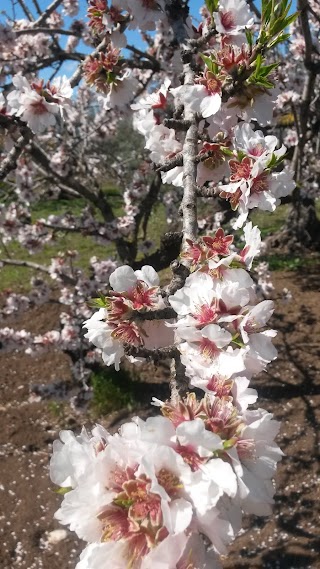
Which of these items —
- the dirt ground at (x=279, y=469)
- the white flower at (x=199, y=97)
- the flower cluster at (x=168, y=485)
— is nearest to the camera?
the flower cluster at (x=168, y=485)

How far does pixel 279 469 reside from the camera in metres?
3.53

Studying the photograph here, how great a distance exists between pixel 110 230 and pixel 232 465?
3.59 metres

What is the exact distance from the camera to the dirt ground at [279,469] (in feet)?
9.95

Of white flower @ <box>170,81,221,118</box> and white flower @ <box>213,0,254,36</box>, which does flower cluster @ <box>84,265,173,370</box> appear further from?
white flower @ <box>213,0,254,36</box>

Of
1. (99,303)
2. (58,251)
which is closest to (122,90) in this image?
(99,303)

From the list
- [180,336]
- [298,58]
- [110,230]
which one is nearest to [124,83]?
[180,336]

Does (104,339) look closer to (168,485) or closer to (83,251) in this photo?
(168,485)

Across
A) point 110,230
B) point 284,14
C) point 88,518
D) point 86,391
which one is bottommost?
point 86,391

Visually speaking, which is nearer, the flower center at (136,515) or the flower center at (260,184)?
the flower center at (136,515)

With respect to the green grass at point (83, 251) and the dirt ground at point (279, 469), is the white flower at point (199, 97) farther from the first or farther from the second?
the green grass at point (83, 251)

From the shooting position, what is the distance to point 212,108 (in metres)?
1.39

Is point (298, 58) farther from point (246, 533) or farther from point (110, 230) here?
point (246, 533)

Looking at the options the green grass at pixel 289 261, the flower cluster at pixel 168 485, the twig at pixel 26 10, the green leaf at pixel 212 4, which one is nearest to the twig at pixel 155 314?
the flower cluster at pixel 168 485

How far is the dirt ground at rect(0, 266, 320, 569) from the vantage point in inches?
119
